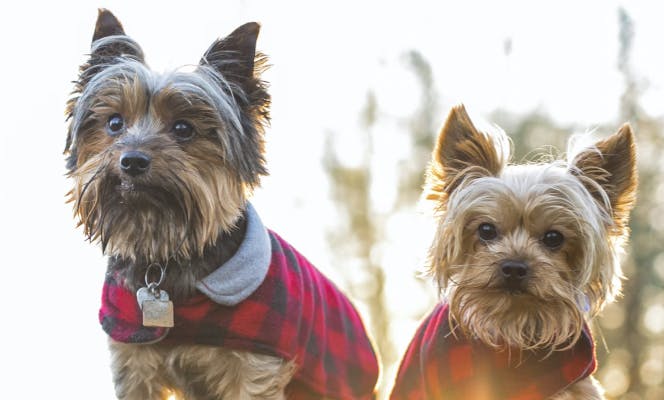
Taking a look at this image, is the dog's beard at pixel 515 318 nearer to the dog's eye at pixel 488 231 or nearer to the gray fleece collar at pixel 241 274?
the dog's eye at pixel 488 231

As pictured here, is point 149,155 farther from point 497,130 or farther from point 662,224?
point 662,224

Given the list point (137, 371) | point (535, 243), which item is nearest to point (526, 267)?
point (535, 243)

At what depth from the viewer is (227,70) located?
394 cm

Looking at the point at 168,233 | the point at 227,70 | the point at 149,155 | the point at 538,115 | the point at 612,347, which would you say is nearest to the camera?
the point at 149,155

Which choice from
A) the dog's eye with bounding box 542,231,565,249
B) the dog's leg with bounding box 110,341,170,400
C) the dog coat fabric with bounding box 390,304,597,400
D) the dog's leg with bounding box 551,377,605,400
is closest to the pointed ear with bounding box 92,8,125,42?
the dog's leg with bounding box 110,341,170,400

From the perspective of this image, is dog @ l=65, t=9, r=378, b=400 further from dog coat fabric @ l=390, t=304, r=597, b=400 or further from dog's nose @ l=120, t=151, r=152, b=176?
dog coat fabric @ l=390, t=304, r=597, b=400

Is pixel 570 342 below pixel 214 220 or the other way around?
below

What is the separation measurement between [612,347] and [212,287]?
9.97 meters

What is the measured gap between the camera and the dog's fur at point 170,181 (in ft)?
11.7

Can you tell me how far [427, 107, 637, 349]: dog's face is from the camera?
12.1ft

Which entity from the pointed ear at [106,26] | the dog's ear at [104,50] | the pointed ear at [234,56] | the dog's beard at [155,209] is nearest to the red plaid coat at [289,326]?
the dog's beard at [155,209]

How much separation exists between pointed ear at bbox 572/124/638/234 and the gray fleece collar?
1.60m

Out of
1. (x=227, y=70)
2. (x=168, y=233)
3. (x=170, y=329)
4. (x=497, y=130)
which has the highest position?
(x=227, y=70)

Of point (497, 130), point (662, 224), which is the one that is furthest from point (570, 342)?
point (662, 224)
